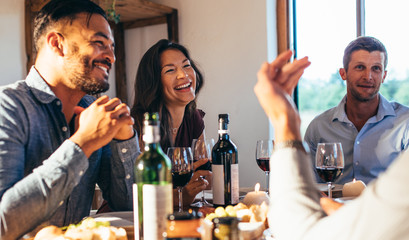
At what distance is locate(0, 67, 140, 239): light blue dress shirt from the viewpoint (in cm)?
103

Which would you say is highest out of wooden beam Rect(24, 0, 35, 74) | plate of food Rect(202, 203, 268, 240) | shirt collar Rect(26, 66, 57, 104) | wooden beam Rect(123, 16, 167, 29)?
wooden beam Rect(123, 16, 167, 29)

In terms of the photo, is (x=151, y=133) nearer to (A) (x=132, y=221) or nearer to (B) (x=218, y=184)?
(A) (x=132, y=221)

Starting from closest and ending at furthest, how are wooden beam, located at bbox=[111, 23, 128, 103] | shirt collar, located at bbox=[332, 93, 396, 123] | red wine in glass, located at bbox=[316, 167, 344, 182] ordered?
red wine in glass, located at bbox=[316, 167, 344, 182], shirt collar, located at bbox=[332, 93, 396, 123], wooden beam, located at bbox=[111, 23, 128, 103]

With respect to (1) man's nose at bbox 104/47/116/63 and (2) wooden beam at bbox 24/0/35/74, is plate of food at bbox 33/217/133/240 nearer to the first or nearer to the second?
(1) man's nose at bbox 104/47/116/63

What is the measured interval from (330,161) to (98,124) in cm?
81

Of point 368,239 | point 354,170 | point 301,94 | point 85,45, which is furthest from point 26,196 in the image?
point 301,94

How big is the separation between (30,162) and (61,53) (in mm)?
394

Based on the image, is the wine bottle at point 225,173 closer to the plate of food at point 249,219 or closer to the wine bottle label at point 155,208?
the plate of food at point 249,219

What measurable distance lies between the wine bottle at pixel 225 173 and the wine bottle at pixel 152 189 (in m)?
0.45

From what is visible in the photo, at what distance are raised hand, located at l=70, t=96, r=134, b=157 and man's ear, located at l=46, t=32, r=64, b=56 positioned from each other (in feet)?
1.25

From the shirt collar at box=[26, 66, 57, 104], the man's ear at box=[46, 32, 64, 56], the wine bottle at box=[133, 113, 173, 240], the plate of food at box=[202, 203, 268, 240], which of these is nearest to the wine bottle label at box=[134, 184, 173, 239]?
the wine bottle at box=[133, 113, 173, 240]

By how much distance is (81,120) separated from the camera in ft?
3.77

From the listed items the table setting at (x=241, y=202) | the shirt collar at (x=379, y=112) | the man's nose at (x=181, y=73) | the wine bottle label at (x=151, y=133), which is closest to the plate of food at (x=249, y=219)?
the table setting at (x=241, y=202)

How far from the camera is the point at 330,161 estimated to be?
1.43 meters
